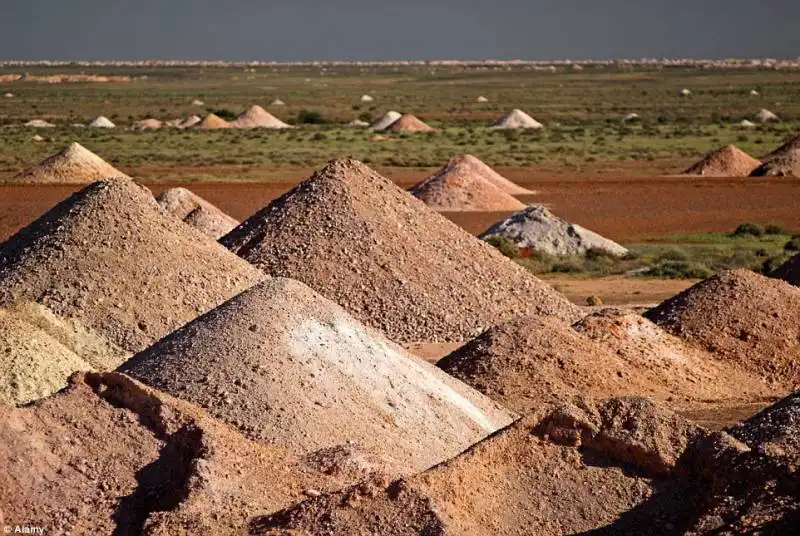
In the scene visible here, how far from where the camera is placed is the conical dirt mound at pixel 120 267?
16.7 m

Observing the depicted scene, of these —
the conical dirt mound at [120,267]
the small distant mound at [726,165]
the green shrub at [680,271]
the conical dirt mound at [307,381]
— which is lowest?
the small distant mound at [726,165]

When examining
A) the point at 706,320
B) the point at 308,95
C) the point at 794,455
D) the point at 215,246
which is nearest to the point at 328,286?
the point at 215,246

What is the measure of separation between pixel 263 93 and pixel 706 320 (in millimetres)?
104689

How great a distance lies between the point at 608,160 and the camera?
53812mm

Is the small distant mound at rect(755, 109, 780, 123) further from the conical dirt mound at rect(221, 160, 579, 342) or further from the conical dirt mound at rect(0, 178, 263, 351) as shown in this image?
the conical dirt mound at rect(0, 178, 263, 351)

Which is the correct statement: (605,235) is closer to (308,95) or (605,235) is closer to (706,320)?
(706,320)

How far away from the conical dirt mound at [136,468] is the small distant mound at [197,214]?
13.5 meters

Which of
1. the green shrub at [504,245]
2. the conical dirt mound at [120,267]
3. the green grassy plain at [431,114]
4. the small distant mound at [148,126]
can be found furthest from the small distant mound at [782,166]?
the small distant mound at [148,126]

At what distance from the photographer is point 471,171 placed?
1496 inches

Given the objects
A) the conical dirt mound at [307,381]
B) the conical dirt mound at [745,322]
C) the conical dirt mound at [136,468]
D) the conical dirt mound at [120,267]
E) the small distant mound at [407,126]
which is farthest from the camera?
the small distant mound at [407,126]

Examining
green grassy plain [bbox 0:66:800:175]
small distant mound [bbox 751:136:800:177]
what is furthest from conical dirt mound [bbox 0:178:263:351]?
green grassy plain [bbox 0:66:800:175]

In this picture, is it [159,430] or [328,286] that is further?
[328,286]

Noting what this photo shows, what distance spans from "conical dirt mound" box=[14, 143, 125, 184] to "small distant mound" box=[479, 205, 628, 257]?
15448 mm

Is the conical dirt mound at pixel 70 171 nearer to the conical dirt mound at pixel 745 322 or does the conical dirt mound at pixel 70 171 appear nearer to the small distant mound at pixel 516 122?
the conical dirt mound at pixel 745 322
